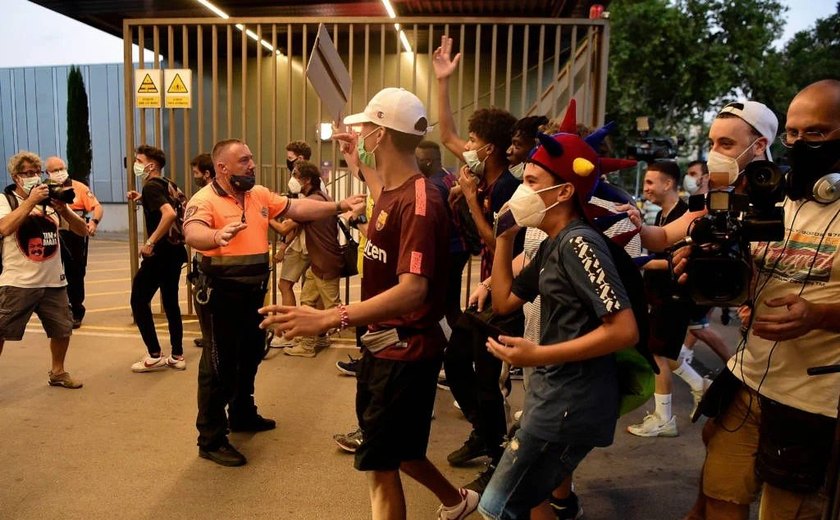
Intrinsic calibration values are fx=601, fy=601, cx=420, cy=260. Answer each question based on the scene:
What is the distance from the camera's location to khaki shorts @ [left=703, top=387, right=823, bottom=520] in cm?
211

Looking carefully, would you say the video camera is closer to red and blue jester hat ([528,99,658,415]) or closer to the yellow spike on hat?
red and blue jester hat ([528,99,658,415])

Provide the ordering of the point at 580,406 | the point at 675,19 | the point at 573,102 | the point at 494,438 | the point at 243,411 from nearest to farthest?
the point at 580,406 < the point at 573,102 < the point at 494,438 < the point at 243,411 < the point at 675,19

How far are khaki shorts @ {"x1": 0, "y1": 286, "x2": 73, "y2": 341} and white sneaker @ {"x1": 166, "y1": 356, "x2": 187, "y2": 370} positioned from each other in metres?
0.84

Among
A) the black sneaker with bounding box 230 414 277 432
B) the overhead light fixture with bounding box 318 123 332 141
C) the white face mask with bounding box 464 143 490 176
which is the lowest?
the black sneaker with bounding box 230 414 277 432

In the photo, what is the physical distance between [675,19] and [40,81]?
21.7 meters

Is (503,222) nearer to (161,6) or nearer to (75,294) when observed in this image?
(75,294)

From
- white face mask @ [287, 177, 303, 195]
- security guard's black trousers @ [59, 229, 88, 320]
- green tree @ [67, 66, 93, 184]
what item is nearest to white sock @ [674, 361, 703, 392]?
white face mask @ [287, 177, 303, 195]

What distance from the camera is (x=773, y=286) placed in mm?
2115

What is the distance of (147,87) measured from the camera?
6336 millimetres

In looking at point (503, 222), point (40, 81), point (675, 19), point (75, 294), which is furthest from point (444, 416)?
point (40, 81)

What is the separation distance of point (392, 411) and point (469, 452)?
4.68 ft

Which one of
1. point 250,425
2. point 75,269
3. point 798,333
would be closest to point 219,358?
point 250,425

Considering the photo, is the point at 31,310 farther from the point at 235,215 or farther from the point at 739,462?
the point at 739,462

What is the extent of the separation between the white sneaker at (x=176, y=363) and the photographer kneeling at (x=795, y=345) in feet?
14.3
